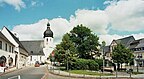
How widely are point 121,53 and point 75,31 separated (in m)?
17.8

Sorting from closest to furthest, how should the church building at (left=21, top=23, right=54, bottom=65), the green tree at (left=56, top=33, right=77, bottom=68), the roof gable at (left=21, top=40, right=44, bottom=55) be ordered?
the green tree at (left=56, top=33, right=77, bottom=68), the church building at (left=21, top=23, right=54, bottom=65), the roof gable at (left=21, top=40, right=44, bottom=55)

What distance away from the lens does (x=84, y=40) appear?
239ft

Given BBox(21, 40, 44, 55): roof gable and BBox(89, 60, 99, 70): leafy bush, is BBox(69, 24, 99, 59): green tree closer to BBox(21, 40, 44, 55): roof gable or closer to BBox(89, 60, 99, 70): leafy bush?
BBox(89, 60, 99, 70): leafy bush

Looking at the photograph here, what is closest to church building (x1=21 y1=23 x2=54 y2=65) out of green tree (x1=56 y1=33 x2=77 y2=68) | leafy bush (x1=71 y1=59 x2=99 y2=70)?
leafy bush (x1=71 y1=59 x2=99 y2=70)

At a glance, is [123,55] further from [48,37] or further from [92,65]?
[48,37]

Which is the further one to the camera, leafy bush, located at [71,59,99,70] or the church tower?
the church tower

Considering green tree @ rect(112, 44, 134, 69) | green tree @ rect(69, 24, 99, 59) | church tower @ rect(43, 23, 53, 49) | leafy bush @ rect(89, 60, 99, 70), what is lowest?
leafy bush @ rect(89, 60, 99, 70)

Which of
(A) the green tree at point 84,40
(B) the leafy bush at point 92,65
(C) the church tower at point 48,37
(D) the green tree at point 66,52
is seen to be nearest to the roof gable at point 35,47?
(C) the church tower at point 48,37

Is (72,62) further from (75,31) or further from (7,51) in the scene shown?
(75,31)

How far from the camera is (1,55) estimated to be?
5138cm

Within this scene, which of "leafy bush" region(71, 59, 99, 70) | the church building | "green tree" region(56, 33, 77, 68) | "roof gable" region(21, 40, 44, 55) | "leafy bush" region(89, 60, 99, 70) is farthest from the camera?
"roof gable" region(21, 40, 44, 55)

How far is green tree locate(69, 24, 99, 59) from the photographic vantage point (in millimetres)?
71688

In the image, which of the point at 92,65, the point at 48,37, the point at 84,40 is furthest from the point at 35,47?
the point at 92,65

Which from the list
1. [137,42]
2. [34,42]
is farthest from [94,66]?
[34,42]
